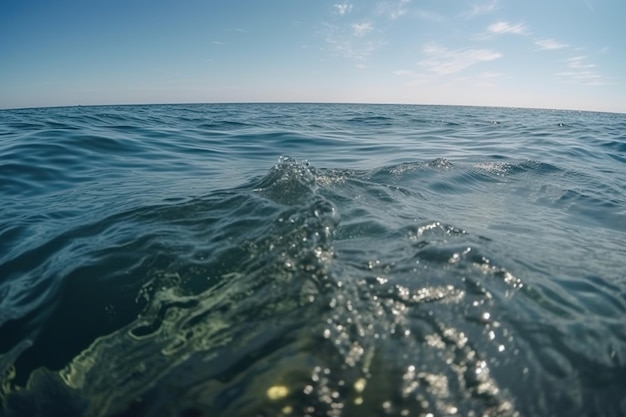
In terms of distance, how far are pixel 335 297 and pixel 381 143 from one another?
37.4 feet

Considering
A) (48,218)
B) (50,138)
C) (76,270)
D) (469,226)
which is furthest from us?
(50,138)

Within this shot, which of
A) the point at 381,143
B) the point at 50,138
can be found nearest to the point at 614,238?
the point at 381,143

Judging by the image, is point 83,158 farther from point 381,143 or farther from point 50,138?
point 381,143

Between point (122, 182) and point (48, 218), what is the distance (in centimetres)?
207

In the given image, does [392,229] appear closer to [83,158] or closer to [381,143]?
[83,158]

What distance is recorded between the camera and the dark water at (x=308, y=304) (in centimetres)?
206

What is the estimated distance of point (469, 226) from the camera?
4484 mm

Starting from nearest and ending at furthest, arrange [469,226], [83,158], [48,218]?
[469,226] < [48,218] < [83,158]

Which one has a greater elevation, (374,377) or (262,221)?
(262,221)

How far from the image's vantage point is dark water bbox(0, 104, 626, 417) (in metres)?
2.06

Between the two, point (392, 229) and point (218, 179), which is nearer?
point (392, 229)

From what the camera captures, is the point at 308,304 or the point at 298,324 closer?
the point at 298,324

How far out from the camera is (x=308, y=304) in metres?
2.66

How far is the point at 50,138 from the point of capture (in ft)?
40.2
